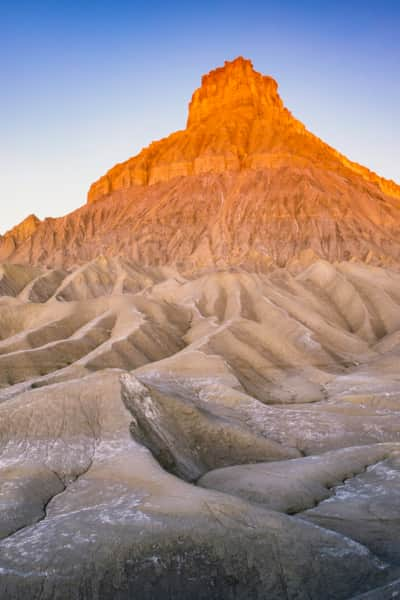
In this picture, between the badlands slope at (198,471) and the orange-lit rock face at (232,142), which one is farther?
the orange-lit rock face at (232,142)

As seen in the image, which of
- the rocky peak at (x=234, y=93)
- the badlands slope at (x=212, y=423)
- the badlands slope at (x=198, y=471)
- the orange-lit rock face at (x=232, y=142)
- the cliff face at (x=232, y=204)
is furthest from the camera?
the rocky peak at (x=234, y=93)

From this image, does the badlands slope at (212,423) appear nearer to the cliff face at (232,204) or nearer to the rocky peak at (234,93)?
the cliff face at (232,204)

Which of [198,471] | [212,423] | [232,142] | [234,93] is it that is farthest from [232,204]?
[198,471]

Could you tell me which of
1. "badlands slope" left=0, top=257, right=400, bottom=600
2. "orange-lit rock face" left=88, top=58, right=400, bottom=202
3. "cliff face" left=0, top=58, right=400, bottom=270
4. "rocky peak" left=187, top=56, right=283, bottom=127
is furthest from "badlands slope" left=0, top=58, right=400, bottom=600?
"rocky peak" left=187, top=56, right=283, bottom=127

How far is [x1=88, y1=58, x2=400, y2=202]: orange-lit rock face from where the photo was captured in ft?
305

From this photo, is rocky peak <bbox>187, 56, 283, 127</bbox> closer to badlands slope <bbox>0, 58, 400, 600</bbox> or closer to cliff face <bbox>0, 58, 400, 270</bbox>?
cliff face <bbox>0, 58, 400, 270</bbox>

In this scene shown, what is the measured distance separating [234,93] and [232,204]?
1393 inches

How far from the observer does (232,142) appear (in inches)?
3767

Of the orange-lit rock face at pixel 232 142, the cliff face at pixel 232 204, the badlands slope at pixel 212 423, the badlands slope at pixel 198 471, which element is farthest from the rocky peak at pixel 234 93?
the badlands slope at pixel 198 471

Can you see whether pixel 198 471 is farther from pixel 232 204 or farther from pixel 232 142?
pixel 232 142

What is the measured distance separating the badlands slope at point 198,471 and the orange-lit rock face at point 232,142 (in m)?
64.0

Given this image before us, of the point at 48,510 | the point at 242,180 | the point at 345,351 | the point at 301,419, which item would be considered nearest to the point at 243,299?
the point at 345,351

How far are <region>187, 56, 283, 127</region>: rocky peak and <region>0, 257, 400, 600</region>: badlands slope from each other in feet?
268

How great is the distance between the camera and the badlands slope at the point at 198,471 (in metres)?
8.48
